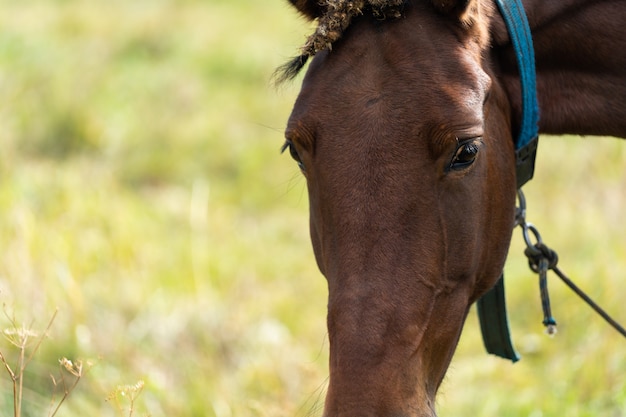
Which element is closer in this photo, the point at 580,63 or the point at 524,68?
the point at 524,68

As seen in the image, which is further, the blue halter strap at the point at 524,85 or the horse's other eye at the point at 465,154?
the blue halter strap at the point at 524,85

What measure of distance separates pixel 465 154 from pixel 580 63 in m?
0.83

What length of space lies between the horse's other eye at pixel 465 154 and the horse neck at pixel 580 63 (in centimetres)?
68

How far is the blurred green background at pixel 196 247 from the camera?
4.04 m

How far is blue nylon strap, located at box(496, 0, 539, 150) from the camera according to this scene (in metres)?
2.46

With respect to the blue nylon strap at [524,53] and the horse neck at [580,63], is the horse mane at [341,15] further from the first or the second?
the horse neck at [580,63]

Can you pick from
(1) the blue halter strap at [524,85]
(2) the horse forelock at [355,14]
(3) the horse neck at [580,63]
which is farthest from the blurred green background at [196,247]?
(3) the horse neck at [580,63]

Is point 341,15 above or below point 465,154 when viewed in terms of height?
above

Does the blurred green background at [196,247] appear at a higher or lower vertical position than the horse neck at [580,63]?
lower

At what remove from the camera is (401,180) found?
6.81 feet

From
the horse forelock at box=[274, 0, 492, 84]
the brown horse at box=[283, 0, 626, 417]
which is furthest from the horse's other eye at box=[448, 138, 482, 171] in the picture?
the horse forelock at box=[274, 0, 492, 84]

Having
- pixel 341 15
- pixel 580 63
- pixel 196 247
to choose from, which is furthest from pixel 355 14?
pixel 196 247

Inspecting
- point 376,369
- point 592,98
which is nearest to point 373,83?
point 376,369

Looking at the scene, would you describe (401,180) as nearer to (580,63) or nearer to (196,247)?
(580,63)
